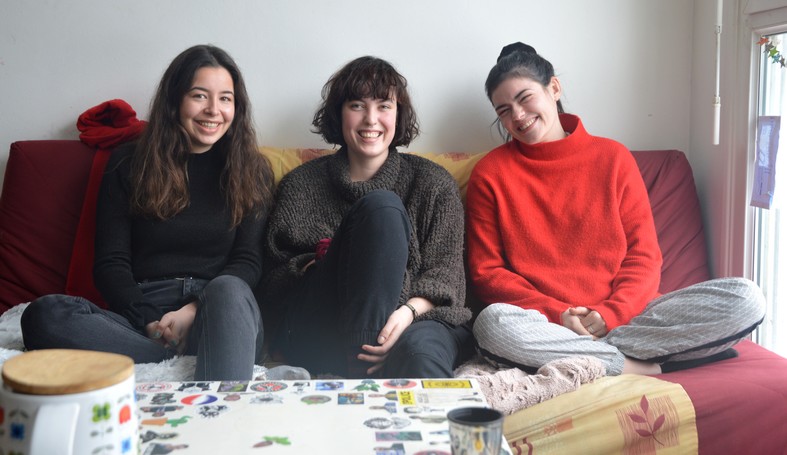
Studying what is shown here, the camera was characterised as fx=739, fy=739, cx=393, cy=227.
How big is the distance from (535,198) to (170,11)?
3.70 feet

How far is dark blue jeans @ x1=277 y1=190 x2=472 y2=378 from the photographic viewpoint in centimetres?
146

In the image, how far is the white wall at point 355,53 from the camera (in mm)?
2037

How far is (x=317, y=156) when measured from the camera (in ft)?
6.58

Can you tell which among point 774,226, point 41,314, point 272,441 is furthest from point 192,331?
point 774,226

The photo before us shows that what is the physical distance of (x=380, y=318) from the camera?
1479 millimetres

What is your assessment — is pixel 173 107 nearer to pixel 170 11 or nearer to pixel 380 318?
pixel 170 11

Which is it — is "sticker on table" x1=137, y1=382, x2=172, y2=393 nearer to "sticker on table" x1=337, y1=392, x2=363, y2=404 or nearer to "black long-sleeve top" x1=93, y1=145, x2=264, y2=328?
"sticker on table" x1=337, y1=392, x2=363, y2=404

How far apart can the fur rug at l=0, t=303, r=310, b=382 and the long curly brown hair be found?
0.38 m

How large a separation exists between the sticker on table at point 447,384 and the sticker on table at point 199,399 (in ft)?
0.90

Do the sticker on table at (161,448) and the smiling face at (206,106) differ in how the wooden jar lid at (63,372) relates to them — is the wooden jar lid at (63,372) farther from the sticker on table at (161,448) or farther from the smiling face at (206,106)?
the smiling face at (206,106)

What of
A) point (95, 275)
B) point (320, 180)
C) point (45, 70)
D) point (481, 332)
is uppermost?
point (45, 70)

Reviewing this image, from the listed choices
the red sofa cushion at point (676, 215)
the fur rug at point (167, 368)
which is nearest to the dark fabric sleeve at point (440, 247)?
the fur rug at point (167, 368)

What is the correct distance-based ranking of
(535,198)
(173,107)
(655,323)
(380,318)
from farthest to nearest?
1. (535,198)
2. (173,107)
3. (655,323)
4. (380,318)

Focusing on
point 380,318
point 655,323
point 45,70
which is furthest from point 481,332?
point 45,70
